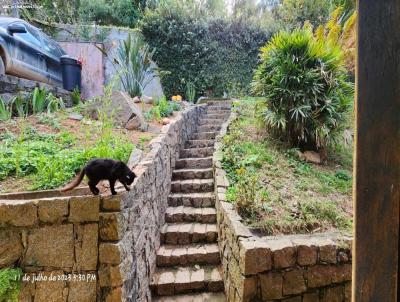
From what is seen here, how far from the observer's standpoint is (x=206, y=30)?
9289mm

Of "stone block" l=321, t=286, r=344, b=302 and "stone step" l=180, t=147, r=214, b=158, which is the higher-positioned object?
"stone step" l=180, t=147, r=214, b=158

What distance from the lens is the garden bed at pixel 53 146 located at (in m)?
2.53

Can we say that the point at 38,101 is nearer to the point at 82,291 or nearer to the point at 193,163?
the point at 193,163

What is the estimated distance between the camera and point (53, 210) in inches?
83.3

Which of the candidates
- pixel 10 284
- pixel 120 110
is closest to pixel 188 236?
pixel 10 284

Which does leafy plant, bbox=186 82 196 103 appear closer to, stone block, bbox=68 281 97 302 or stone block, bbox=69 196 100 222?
stone block, bbox=69 196 100 222

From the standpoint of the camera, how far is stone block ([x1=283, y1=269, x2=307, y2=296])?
238cm

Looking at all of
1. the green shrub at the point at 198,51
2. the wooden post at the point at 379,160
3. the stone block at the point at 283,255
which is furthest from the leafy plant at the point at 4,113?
the green shrub at the point at 198,51

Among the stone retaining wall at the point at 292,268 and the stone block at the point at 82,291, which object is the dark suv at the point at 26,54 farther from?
the stone retaining wall at the point at 292,268

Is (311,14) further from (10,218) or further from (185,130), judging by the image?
(10,218)

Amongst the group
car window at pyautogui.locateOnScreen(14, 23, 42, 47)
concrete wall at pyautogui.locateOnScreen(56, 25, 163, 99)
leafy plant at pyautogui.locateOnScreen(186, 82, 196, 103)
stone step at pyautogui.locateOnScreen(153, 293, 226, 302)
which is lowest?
stone step at pyautogui.locateOnScreen(153, 293, 226, 302)

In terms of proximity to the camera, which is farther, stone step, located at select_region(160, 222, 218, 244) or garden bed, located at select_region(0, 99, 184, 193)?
stone step, located at select_region(160, 222, 218, 244)

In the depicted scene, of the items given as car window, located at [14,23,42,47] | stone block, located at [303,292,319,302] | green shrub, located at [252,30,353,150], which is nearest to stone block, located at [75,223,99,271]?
stone block, located at [303,292,319,302]

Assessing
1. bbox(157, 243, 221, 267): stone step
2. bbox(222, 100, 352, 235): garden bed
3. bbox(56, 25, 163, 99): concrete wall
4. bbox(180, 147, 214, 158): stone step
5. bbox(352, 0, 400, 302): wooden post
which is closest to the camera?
bbox(352, 0, 400, 302): wooden post
